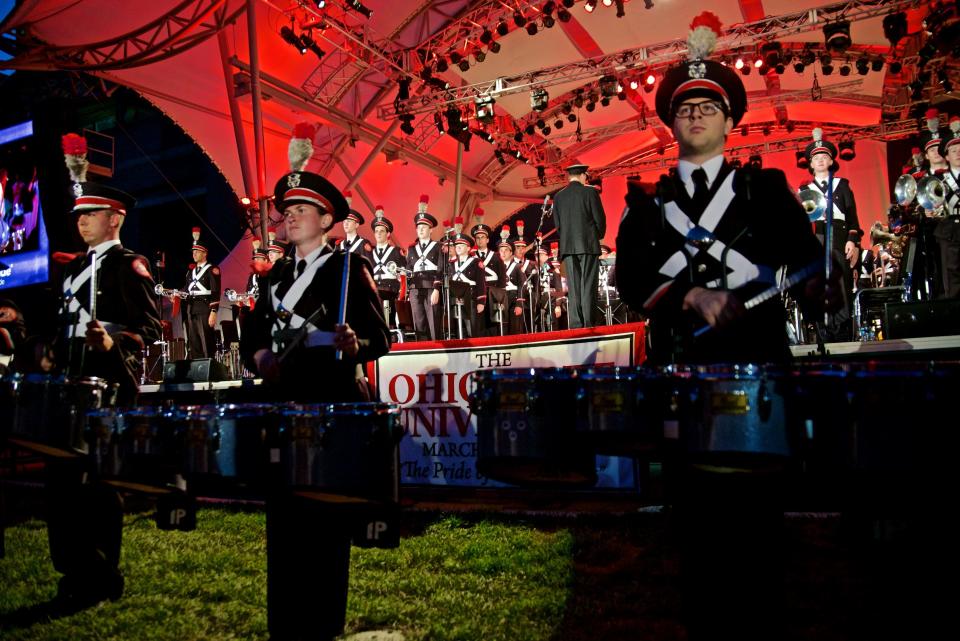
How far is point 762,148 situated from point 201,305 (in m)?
15.5

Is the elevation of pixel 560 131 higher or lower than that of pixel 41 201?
higher

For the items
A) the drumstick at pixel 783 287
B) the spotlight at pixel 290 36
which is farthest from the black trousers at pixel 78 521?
the spotlight at pixel 290 36

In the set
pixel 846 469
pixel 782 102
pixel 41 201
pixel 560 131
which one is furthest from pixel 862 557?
pixel 560 131

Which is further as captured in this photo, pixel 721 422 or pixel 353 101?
pixel 353 101

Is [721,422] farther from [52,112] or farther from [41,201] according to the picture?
[52,112]

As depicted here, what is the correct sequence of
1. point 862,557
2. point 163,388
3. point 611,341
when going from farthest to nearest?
point 163,388
point 611,341
point 862,557

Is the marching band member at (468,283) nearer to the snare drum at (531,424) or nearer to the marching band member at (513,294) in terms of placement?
the marching band member at (513,294)

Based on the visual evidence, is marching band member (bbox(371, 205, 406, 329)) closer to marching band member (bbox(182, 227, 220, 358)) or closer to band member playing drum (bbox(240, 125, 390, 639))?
marching band member (bbox(182, 227, 220, 358))

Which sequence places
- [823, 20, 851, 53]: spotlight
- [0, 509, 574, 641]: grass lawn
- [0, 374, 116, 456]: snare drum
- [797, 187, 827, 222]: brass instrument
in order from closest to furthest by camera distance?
[0, 374, 116, 456]: snare drum < [0, 509, 574, 641]: grass lawn < [797, 187, 827, 222]: brass instrument < [823, 20, 851, 53]: spotlight

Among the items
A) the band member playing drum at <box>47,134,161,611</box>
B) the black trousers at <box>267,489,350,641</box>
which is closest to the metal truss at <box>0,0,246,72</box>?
the band member playing drum at <box>47,134,161,611</box>

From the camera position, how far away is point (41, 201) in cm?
1173

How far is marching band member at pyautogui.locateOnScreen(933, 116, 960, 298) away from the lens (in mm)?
6723

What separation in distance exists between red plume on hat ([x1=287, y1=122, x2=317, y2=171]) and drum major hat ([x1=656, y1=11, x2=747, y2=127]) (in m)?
1.80

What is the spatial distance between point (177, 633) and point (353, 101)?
1504cm
